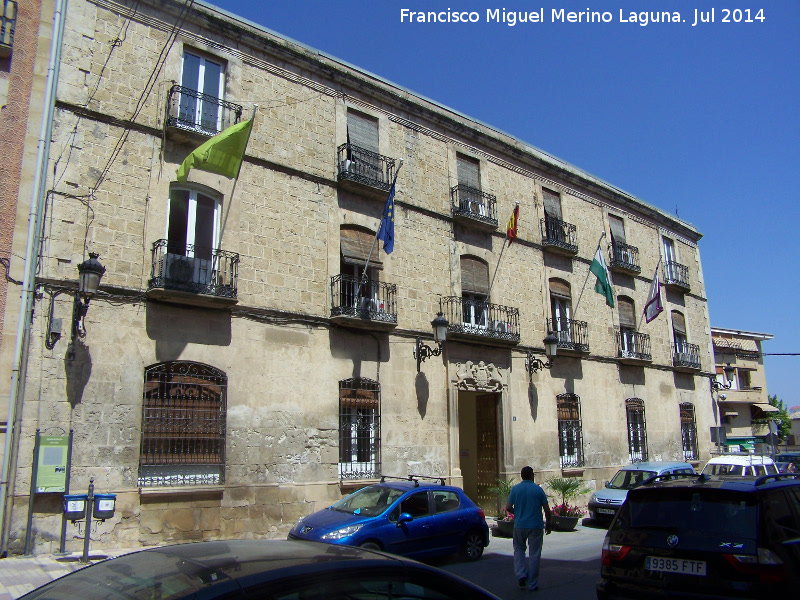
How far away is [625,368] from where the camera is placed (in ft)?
71.7

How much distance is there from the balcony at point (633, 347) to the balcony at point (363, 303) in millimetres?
9911

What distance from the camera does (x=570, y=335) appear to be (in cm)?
1991

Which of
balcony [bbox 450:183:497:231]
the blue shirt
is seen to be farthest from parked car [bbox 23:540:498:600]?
balcony [bbox 450:183:497:231]

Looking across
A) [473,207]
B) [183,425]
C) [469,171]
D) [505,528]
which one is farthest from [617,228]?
[183,425]

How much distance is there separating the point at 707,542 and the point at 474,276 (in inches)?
501

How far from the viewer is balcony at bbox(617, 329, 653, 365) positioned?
21453 mm

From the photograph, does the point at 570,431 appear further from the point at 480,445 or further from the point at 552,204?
the point at 552,204

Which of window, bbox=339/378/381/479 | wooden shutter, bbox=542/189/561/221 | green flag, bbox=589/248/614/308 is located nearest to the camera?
window, bbox=339/378/381/479

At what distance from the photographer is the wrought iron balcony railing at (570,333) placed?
19297 millimetres

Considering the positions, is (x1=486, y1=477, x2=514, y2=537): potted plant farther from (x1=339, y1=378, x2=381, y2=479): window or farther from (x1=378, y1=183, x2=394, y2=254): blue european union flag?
(x1=378, y1=183, x2=394, y2=254): blue european union flag

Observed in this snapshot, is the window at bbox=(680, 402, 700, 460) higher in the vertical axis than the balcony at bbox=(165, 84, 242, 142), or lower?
lower

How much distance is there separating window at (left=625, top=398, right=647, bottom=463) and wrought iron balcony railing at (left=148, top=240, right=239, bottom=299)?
14841 mm

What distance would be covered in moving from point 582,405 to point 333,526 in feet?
40.3

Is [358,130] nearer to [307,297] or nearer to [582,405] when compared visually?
[307,297]
